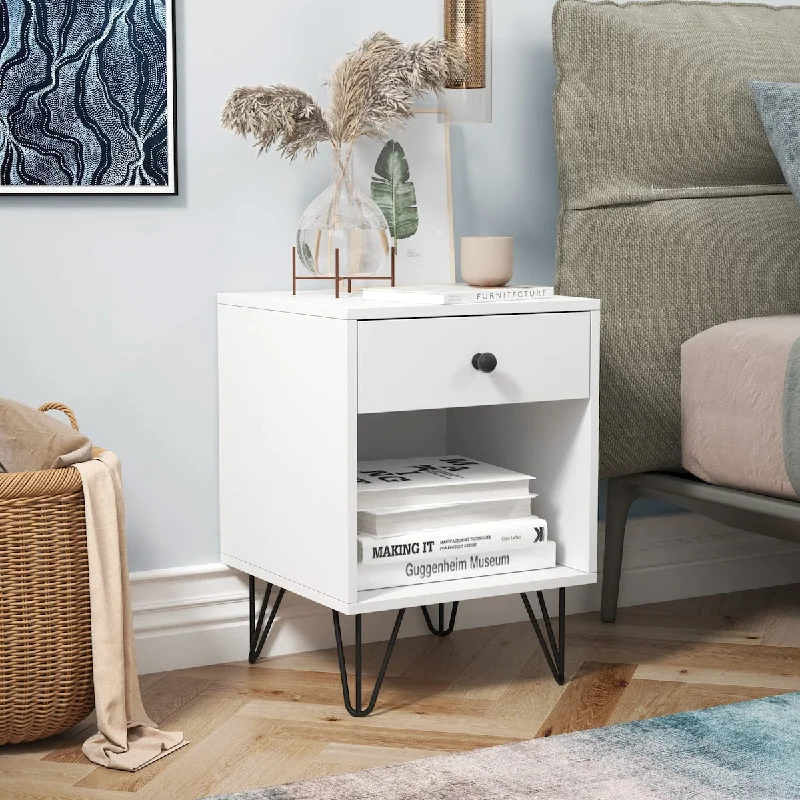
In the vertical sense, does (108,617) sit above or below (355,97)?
below

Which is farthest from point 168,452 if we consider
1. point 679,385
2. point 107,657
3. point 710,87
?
point 710,87

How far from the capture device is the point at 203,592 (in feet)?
6.40

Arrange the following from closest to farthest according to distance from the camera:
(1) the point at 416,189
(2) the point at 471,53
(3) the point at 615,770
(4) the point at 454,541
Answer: (3) the point at 615,770 → (4) the point at 454,541 → (2) the point at 471,53 → (1) the point at 416,189

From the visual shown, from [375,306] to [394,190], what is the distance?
0.40m

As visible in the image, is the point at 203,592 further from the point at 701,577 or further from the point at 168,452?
the point at 701,577

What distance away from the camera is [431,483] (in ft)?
5.82

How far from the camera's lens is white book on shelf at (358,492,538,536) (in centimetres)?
172

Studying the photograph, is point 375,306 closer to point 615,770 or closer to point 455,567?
point 455,567

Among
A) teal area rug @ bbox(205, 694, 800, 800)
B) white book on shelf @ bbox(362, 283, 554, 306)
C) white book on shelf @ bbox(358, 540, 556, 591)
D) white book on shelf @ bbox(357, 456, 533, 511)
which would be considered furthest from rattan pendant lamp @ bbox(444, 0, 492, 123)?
teal area rug @ bbox(205, 694, 800, 800)

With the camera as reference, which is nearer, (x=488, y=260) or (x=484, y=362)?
(x=484, y=362)

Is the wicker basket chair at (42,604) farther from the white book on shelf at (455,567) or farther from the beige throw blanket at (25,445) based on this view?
the white book on shelf at (455,567)

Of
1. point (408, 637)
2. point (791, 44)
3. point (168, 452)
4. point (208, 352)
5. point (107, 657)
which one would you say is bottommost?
point (408, 637)

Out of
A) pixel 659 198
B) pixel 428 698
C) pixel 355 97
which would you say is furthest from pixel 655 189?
pixel 428 698

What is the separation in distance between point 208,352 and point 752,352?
0.84 m
